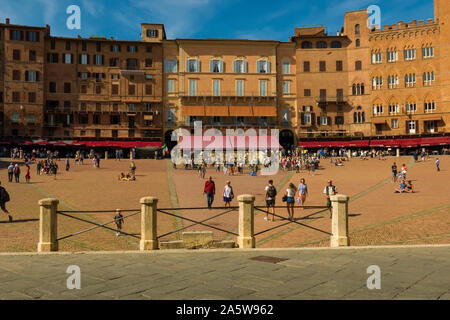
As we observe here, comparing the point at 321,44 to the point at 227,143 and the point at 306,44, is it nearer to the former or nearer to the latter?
the point at 306,44

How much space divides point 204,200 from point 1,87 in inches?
1740

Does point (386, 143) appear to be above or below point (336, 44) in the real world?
below

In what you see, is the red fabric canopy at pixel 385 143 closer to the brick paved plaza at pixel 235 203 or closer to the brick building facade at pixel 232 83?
the brick building facade at pixel 232 83

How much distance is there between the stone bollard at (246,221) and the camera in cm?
953

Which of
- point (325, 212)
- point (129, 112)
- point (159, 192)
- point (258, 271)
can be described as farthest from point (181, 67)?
point (258, 271)

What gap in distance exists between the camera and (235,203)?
765 inches

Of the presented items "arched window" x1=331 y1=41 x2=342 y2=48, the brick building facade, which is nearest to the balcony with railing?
the brick building facade

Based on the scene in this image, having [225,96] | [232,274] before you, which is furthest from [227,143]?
[232,274]

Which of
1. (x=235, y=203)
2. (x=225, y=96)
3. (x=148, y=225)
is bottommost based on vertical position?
(x=235, y=203)

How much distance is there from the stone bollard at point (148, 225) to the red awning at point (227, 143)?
43114mm

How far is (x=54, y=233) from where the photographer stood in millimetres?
9109

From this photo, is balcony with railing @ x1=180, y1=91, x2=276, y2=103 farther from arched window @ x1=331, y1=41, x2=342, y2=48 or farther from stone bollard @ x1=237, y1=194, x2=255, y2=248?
stone bollard @ x1=237, y1=194, x2=255, y2=248

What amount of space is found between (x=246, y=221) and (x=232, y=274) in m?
3.08

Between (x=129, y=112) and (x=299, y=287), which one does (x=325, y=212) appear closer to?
(x=299, y=287)
